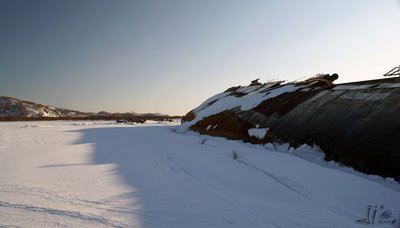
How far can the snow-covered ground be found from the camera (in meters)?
2.95

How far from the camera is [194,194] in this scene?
12.4 ft

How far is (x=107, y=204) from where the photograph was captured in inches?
134

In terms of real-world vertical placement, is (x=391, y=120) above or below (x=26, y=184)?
above

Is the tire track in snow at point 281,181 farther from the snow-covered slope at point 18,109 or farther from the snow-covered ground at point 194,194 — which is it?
the snow-covered slope at point 18,109

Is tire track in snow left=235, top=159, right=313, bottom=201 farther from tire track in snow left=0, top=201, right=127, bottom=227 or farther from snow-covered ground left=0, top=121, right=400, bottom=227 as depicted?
tire track in snow left=0, top=201, right=127, bottom=227

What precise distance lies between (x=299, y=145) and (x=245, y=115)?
371cm

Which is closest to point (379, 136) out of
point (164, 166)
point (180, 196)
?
point (180, 196)

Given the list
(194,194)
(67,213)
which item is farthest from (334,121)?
(67,213)

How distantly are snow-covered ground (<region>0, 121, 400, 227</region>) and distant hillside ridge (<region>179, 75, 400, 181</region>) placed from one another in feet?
1.14

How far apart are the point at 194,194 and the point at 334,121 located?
9.67ft

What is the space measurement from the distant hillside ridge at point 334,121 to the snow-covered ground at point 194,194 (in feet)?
1.14

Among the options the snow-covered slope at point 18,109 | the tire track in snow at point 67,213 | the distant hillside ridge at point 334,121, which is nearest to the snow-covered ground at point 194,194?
the tire track in snow at point 67,213

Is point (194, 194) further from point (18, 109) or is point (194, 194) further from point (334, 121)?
point (18, 109)

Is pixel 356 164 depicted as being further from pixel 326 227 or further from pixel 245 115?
pixel 245 115
